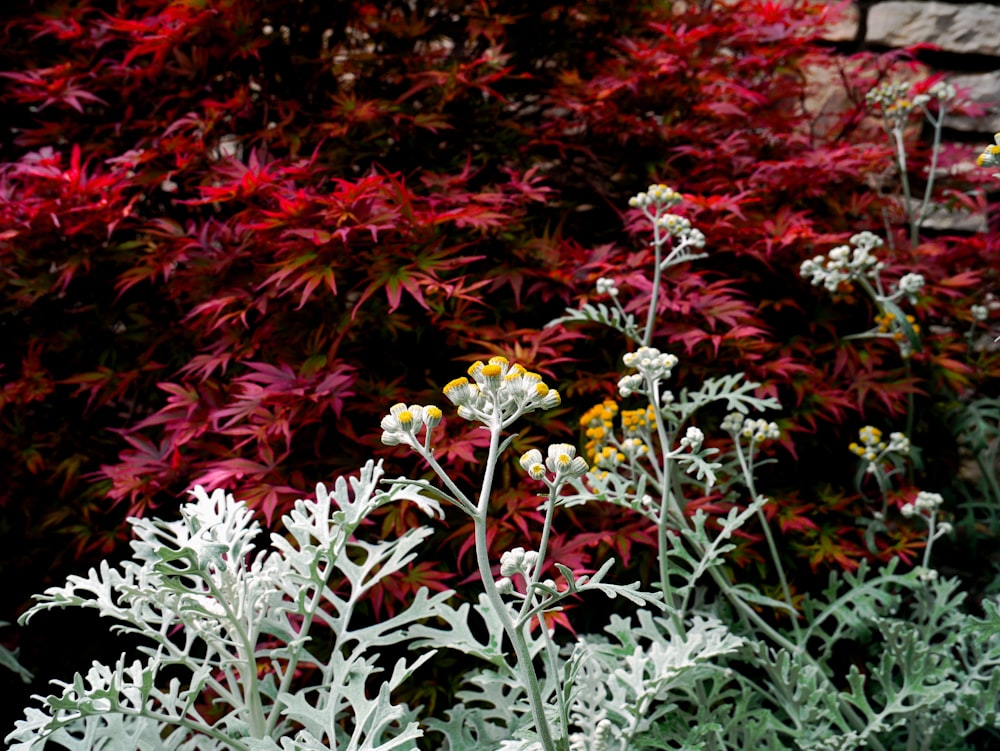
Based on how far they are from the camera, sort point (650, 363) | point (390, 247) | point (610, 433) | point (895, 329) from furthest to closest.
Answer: point (895, 329), point (390, 247), point (610, 433), point (650, 363)

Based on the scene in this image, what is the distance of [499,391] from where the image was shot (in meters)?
0.98

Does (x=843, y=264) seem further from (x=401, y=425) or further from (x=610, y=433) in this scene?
(x=401, y=425)

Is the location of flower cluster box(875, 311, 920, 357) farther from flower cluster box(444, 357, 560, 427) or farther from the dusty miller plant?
flower cluster box(444, 357, 560, 427)

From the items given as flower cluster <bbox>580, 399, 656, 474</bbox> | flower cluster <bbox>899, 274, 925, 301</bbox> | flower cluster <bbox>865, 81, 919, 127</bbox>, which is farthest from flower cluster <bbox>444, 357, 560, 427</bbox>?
flower cluster <bbox>865, 81, 919, 127</bbox>

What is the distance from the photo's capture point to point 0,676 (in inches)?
86.0

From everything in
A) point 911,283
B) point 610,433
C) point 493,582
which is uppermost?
point 493,582

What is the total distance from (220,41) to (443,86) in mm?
641

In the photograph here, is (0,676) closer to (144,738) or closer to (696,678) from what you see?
(144,738)

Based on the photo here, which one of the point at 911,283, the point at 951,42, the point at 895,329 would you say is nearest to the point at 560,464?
the point at 911,283

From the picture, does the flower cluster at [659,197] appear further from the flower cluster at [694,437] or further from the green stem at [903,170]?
the green stem at [903,170]

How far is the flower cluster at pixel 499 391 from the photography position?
37.5 inches

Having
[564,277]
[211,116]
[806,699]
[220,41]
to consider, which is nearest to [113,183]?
[211,116]

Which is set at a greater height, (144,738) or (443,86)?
(443,86)

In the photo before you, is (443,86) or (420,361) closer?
(420,361)
